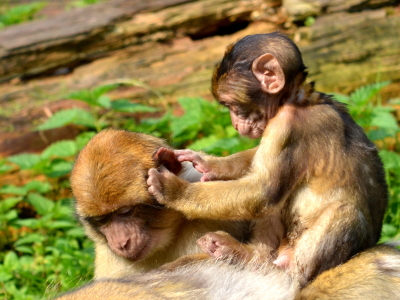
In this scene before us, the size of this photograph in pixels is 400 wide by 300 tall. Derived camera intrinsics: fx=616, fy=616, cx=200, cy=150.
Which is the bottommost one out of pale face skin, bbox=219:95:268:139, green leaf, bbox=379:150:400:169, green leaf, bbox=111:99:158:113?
green leaf, bbox=379:150:400:169

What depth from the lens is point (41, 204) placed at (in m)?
A: 7.06

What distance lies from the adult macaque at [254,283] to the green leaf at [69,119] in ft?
12.7

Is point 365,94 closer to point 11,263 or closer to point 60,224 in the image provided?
point 60,224

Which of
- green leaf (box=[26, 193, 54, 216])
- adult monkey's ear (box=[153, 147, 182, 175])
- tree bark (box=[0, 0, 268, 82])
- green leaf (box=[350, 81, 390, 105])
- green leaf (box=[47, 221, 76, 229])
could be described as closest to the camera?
adult monkey's ear (box=[153, 147, 182, 175])

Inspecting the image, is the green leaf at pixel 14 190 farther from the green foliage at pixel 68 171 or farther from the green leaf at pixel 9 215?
the green leaf at pixel 9 215

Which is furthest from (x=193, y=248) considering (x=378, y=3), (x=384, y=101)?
(x=378, y=3)

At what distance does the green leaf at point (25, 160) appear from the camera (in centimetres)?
732

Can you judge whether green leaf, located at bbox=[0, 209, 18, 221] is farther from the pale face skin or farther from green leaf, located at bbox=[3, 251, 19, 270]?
the pale face skin

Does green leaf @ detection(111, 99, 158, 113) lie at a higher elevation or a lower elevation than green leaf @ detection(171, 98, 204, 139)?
higher

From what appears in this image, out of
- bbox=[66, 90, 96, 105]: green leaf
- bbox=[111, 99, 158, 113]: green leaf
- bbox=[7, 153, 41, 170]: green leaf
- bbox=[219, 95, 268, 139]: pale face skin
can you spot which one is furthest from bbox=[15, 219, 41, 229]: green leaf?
bbox=[219, 95, 268, 139]: pale face skin

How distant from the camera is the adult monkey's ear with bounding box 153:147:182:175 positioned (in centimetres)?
450

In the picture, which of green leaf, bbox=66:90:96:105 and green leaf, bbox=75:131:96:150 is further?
green leaf, bbox=75:131:96:150

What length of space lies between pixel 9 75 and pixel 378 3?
5346 mm

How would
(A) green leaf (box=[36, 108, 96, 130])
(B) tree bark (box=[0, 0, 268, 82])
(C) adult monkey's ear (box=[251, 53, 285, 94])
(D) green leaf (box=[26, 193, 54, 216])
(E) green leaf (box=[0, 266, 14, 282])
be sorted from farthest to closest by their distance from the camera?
(B) tree bark (box=[0, 0, 268, 82]) → (A) green leaf (box=[36, 108, 96, 130]) → (D) green leaf (box=[26, 193, 54, 216]) → (E) green leaf (box=[0, 266, 14, 282]) → (C) adult monkey's ear (box=[251, 53, 285, 94])
